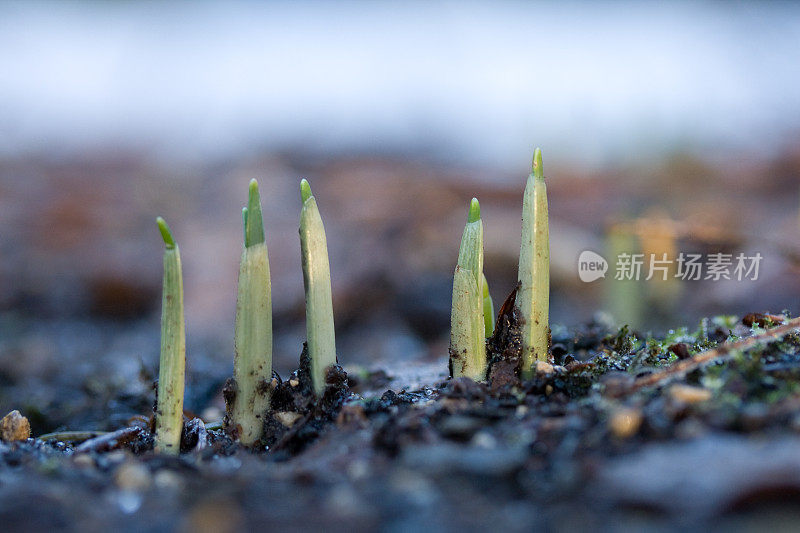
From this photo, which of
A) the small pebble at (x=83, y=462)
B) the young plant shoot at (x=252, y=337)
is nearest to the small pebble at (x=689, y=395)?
the young plant shoot at (x=252, y=337)

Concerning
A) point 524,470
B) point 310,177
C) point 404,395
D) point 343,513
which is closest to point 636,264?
point 404,395

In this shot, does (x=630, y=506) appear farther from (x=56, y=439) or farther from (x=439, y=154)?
(x=439, y=154)

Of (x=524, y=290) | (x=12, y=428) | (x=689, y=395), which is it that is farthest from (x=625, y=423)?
(x=12, y=428)

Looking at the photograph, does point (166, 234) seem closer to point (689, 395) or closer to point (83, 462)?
point (83, 462)

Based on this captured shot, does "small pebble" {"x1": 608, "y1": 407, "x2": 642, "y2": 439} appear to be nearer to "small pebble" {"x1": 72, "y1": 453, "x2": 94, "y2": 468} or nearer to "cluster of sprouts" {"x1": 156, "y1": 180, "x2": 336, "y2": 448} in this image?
"cluster of sprouts" {"x1": 156, "y1": 180, "x2": 336, "y2": 448}

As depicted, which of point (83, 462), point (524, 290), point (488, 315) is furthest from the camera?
point (488, 315)

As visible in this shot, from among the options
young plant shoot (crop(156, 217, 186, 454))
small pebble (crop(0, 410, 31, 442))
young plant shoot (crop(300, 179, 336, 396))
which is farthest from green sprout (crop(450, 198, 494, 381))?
small pebble (crop(0, 410, 31, 442))

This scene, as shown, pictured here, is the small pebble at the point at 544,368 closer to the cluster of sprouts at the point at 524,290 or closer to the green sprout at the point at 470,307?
the cluster of sprouts at the point at 524,290
